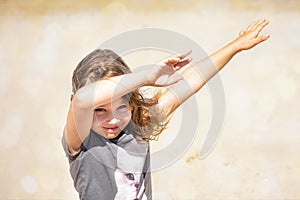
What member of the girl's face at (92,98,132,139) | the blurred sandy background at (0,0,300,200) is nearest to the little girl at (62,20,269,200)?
the girl's face at (92,98,132,139)

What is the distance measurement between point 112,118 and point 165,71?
14 cm

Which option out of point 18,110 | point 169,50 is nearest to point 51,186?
point 18,110

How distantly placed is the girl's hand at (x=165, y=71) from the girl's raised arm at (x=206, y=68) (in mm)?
145

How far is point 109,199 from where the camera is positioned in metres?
0.92

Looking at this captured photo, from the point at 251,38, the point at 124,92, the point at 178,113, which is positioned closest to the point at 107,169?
the point at 124,92

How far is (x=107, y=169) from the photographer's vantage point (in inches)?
36.4

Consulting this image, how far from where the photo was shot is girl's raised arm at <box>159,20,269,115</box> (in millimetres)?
1002

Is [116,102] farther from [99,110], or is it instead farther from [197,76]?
[197,76]

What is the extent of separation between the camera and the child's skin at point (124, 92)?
80 cm

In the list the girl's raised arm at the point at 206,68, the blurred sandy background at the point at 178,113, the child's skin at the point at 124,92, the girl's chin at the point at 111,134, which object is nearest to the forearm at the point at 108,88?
the child's skin at the point at 124,92

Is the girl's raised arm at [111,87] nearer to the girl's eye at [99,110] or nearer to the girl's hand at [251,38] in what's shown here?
the girl's eye at [99,110]

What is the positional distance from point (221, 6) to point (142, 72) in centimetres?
113

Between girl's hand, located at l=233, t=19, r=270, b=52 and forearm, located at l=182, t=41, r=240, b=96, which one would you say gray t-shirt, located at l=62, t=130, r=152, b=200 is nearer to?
forearm, located at l=182, t=41, r=240, b=96

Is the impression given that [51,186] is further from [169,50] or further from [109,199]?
[109,199]
